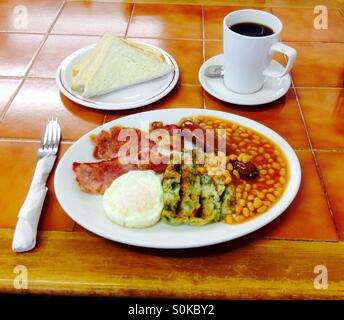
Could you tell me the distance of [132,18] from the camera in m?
1.85

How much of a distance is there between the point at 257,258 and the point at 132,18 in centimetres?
137

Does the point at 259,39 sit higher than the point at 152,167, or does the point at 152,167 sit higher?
the point at 259,39

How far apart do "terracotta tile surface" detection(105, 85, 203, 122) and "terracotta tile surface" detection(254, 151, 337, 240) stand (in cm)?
48

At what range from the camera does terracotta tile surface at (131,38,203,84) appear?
1.51 m

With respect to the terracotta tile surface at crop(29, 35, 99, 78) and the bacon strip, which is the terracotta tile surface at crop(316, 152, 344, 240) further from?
the terracotta tile surface at crop(29, 35, 99, 78)

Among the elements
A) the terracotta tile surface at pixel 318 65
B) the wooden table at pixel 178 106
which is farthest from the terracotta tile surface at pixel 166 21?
the terracotta tile surface at pixel 318 65

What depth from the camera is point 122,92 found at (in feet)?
4.54

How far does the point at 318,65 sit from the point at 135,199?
1.05m

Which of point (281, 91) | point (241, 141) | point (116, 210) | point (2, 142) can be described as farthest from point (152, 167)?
point (281, 91)

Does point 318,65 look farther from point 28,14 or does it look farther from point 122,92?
point 28,14

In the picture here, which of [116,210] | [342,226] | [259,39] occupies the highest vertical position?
[259,39]

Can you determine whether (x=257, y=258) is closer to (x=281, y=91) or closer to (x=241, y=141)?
(x=241, y=141)

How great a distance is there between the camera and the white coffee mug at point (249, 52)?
1271mm

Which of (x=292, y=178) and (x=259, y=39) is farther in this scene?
(x=259, y=39)
